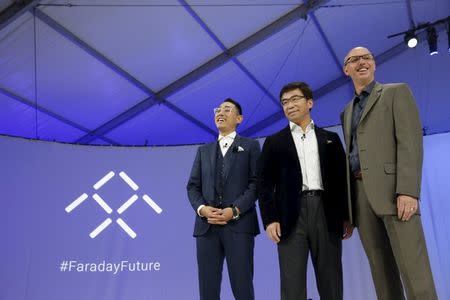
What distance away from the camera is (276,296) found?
416 centimetres

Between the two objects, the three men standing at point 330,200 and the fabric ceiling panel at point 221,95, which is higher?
the fabric ceiling panel at point 221,95

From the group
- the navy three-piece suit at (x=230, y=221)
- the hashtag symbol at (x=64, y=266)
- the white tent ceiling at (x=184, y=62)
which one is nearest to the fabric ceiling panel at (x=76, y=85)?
the white tent ceiling at (x=184, y=62)

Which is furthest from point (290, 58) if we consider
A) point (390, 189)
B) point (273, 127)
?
point (390, 189)

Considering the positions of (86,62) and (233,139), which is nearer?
(233,139)

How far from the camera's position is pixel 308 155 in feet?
6.77

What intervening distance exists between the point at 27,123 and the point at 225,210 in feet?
17.1

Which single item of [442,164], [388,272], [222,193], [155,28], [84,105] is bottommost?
[388,272]

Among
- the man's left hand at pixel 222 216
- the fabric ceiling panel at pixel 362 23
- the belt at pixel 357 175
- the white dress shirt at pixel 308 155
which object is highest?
the fabric ceiling panel at pixel 362 23

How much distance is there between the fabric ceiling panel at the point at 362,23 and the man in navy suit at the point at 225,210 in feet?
15.0

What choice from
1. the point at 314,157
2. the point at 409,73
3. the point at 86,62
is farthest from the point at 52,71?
the point at 409,73

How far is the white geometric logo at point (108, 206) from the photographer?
457cm

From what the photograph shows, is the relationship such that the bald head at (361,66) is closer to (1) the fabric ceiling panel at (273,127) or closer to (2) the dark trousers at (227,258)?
(2) the dark trousers at (227,258)

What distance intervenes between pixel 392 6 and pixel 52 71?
508 cm

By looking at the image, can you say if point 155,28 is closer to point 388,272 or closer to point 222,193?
point 222,193
